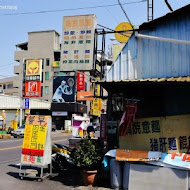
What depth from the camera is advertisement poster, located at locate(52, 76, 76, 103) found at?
48.9 meters

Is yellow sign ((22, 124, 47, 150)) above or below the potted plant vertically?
above

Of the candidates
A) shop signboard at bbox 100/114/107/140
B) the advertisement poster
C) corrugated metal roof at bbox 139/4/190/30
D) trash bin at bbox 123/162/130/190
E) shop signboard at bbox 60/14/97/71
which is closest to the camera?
trash bin at bbox 123/162/130/190

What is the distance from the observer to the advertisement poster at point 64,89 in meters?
48.9

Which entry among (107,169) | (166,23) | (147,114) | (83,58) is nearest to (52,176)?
(107,169)

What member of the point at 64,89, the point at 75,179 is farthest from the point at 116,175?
the point at 64,89

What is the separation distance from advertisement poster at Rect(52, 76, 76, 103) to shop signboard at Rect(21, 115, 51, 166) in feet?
128

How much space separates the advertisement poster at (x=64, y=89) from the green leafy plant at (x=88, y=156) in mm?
39958

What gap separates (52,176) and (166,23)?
7100mm

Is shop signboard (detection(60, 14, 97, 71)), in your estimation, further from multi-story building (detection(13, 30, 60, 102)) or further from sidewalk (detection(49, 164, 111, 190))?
multi-story building (detection(13, 30, 60, 102))

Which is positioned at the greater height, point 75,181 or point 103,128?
point 103,128

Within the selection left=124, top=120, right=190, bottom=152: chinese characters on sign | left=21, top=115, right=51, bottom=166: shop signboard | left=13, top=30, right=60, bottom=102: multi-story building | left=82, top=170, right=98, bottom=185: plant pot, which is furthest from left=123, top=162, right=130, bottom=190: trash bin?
left=13, top=30, right=60, bottom=102: multi-story building

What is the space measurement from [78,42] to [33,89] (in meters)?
26.3

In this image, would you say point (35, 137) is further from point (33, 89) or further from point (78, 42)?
point (33, 89)

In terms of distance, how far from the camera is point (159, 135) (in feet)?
26.9
